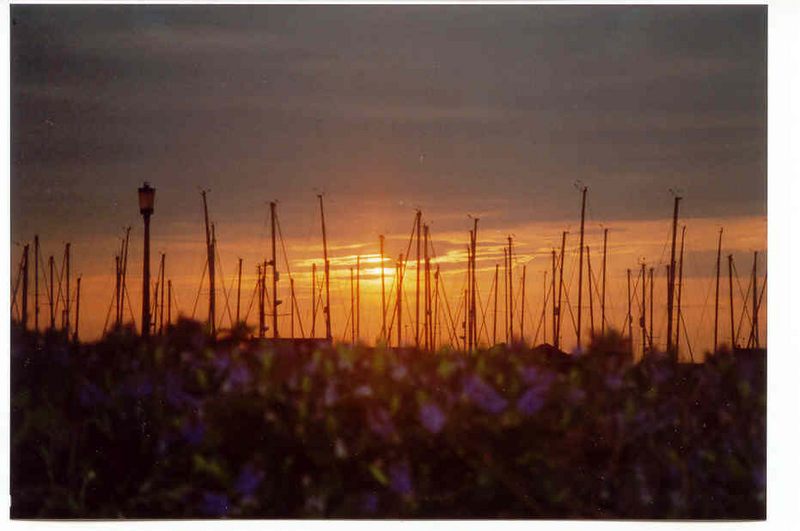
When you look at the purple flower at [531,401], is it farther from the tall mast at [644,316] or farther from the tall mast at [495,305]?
the tall mast at [644,316]

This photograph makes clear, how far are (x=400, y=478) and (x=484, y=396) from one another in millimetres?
579

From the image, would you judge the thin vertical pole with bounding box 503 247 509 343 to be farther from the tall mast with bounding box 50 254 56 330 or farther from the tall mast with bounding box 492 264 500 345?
the tall mast with bounding box 50 254 56 330

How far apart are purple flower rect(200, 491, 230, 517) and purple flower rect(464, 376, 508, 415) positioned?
1298 millimetres

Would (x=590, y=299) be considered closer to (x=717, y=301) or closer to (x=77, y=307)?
(x=717, y=301)

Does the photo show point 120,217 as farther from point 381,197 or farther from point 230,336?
point 381,197

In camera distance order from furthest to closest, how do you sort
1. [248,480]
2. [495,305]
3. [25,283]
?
[495,305] < [248,480] < [25,283]

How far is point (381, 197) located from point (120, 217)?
4.19 ft

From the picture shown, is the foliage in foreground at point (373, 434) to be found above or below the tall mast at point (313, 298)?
below

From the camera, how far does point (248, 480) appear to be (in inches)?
300

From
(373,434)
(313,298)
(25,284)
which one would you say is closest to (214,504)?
(373,434)

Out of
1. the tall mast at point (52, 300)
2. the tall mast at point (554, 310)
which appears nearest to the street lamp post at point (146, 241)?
the tall mast at point (52, 300)

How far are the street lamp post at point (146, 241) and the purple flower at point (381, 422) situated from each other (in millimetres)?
→ 1168

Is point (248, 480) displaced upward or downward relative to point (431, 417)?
downward

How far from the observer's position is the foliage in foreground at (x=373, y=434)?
759 cm
